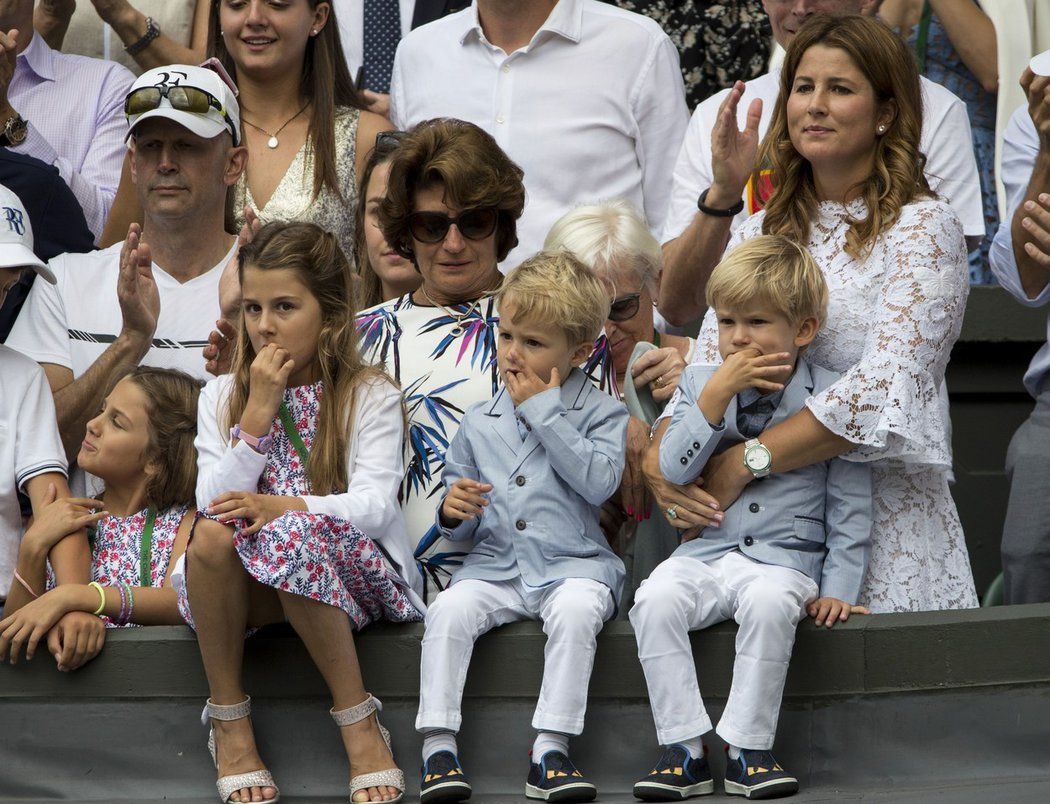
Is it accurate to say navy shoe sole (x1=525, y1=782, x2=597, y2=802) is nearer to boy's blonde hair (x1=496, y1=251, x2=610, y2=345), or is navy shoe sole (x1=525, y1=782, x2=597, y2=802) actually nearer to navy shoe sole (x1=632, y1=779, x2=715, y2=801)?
navy shoe sole (x1=632, y1=779, x2=715, y2=801)

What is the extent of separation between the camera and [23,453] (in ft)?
15.9

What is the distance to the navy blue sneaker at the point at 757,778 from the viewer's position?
4.00 metres

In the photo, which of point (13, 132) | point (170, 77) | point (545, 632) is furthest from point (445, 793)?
point (13, 132)

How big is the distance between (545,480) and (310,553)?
0.64 m

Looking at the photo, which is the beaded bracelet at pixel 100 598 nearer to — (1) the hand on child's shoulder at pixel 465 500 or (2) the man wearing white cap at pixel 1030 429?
(1) the hand on child's shoulder at pixel 465 500

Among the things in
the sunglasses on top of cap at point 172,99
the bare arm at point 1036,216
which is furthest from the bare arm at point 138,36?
the bare arm at point 1036,216

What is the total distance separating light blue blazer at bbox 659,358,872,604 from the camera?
4.25 meters

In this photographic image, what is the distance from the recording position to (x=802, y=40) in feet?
15.3

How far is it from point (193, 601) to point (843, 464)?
5.35 ft

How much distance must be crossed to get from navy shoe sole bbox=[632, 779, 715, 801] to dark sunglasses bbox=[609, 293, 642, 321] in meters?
1.46

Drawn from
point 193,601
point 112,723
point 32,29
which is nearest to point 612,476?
point 193,601

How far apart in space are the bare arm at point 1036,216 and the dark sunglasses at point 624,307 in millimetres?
1064

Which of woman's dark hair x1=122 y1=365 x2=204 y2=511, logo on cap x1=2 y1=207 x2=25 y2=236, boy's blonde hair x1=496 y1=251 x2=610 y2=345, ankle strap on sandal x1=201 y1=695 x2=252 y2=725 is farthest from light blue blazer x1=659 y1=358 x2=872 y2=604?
logo on cap x1=2 y1=207 x2=25 y2=236

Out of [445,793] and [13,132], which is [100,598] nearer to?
[445,793]
